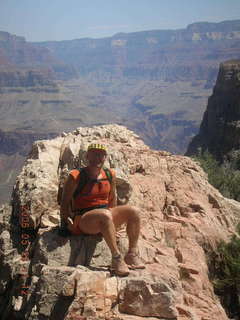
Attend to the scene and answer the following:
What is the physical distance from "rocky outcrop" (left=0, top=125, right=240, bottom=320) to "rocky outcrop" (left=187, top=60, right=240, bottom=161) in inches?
1612

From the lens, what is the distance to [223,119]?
56219 mm

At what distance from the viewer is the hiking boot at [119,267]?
4508 millimetres

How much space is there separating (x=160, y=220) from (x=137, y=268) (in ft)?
7.03

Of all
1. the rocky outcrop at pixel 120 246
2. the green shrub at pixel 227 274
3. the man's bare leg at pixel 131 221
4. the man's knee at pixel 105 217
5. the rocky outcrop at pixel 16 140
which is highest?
the man's knee at pixel 105 217

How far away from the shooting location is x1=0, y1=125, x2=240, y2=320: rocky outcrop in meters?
4.14

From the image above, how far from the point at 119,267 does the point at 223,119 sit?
5442 cm

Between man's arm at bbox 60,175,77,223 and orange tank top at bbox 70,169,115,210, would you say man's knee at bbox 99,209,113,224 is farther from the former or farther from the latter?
man's arm at bbox 60,175,77,223

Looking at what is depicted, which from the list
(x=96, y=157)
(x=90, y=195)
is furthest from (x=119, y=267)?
(x=96, y=157)

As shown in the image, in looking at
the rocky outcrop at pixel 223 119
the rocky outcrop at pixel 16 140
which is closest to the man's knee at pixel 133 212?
the rocky outcrop at pixel 223 119

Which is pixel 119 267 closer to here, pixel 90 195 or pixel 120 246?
pixel 120 246

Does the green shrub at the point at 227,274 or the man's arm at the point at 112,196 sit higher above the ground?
the man's arm at the point at 112,196

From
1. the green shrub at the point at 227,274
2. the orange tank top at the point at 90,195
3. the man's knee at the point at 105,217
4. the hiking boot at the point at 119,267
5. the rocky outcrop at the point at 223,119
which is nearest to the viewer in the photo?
the hiking boot at the point at 119,267

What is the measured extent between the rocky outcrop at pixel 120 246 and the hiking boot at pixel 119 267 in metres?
0.16

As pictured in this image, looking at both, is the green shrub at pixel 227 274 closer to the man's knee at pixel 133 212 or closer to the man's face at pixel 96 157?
the man's knee at pixel 133 212
